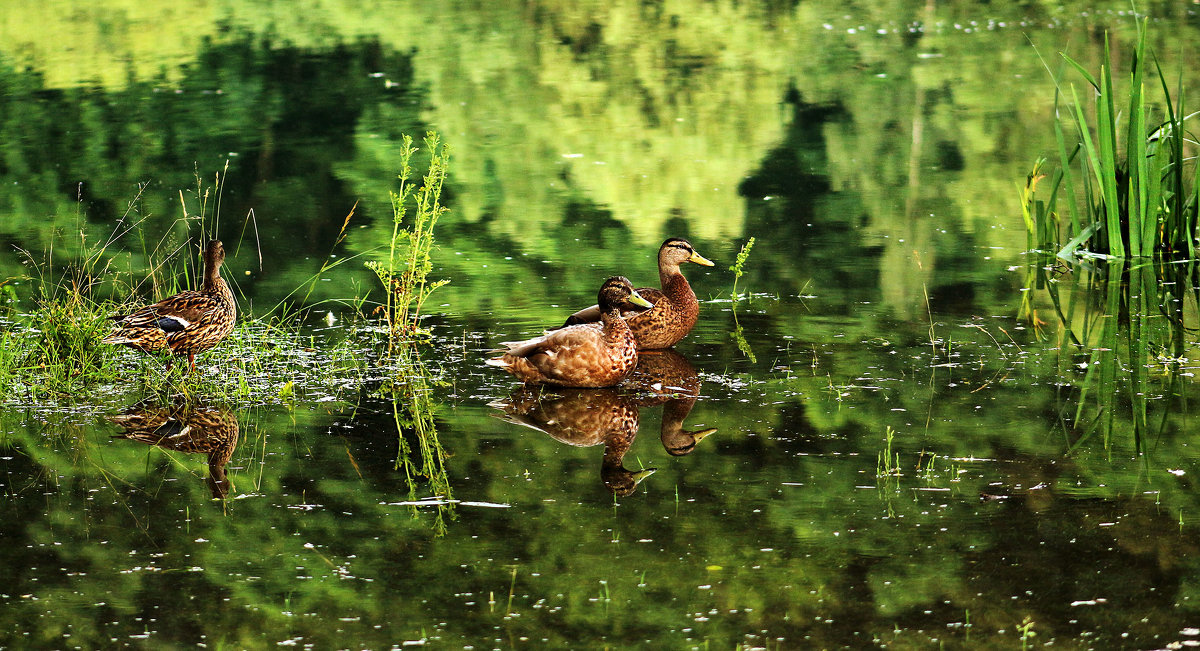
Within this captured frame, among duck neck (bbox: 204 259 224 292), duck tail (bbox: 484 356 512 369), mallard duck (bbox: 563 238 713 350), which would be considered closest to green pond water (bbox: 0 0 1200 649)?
duck tail (bbox: 484 356 512 369)

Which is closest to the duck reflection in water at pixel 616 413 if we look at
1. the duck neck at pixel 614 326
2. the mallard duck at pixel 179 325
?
the duck neck at pixel 614 326

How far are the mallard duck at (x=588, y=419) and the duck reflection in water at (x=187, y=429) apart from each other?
4.68 ft

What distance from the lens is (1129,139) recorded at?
33.0 ft

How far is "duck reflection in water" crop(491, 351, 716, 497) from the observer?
6.87m

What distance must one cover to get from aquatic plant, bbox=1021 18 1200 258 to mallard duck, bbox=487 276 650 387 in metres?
3.80

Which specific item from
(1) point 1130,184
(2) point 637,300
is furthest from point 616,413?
(1) point 1130,184

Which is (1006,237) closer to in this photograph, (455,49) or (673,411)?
(673,411)

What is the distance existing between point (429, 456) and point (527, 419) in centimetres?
76

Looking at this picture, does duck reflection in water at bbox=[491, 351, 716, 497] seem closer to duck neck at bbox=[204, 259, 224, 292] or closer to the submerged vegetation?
the submerged vegetation

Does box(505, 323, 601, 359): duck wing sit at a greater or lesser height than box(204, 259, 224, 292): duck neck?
lesser

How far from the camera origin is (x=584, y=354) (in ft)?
25.8

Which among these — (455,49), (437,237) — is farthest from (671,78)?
(437,237)

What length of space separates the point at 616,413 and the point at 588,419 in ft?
0.65

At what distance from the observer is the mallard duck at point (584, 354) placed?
7867 millimetres
